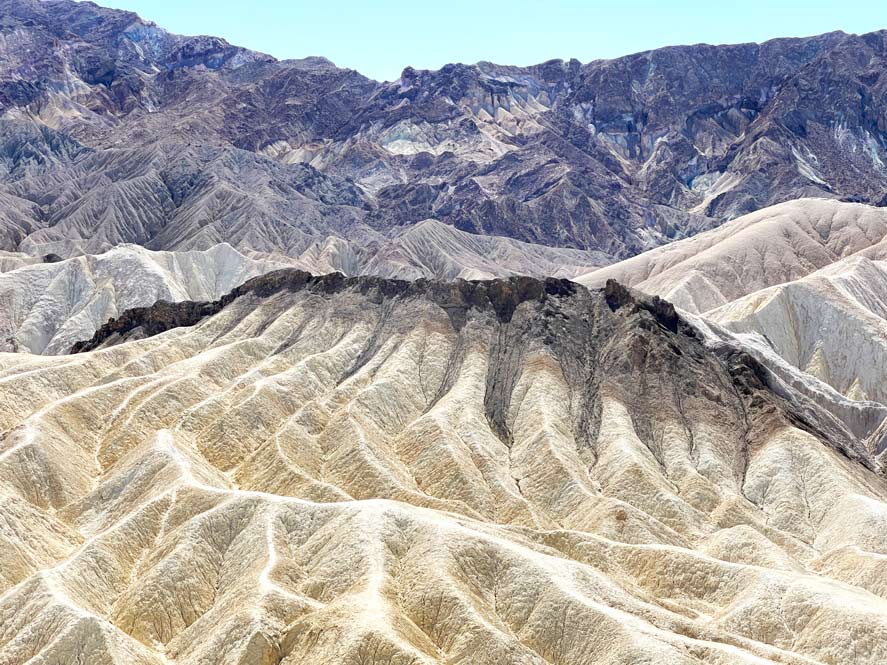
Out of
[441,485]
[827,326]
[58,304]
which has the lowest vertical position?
[441,485]

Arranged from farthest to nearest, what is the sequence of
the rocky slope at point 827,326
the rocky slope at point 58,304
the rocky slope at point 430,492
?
the rocky slope at point 58,304 → the rocky slope at point 827,326 → the rocky slope at point 430,492

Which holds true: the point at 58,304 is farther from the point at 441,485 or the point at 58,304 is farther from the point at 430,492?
the point at 441,485

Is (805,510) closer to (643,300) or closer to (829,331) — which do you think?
(643,300)

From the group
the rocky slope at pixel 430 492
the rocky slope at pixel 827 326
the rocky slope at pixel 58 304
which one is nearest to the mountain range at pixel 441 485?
the rocky slope at pixel 430 492

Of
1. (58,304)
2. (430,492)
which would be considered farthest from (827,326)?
(58,304)

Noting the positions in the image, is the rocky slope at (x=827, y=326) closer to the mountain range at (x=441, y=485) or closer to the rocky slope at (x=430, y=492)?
the mountain range at (x=441, y=485)

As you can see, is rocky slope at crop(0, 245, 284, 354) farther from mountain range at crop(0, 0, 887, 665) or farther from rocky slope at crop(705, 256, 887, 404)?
rocky slope at crop(705, 256, 887, 404)

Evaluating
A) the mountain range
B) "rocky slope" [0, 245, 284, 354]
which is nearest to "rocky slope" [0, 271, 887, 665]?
the mountain range

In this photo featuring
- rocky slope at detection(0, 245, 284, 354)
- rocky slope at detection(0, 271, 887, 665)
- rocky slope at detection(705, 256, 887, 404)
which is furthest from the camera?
rocky slope at detection(0, 245, 284, 354)
